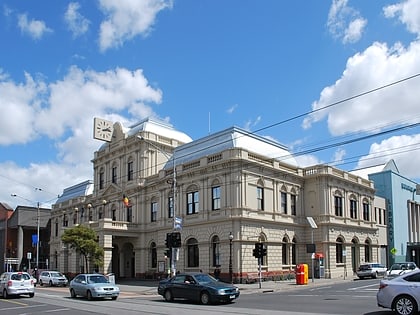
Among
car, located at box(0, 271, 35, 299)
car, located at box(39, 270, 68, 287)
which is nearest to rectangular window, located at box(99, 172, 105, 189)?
car, located at box(39, 270, 68, 287)

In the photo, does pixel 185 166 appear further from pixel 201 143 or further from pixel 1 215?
pixel 1 215

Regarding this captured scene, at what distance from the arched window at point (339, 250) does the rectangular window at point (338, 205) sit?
2450 millimetres

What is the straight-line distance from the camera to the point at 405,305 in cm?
1561

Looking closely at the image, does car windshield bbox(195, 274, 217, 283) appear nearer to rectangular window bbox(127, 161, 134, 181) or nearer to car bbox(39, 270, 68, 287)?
car bbox(39, 270, 68, 287)

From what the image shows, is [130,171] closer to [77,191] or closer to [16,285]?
[77,191]

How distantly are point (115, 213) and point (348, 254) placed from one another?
25119 millimetres

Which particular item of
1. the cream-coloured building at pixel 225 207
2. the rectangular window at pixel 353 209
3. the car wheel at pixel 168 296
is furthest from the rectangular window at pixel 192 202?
the car wheel at pixel 168 296

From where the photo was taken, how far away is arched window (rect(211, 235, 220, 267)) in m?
43.5

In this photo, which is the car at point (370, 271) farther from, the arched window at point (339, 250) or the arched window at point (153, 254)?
the arched window at point (153, 254)

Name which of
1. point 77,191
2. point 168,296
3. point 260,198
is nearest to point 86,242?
point 260,198

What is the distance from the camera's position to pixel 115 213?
186 feet

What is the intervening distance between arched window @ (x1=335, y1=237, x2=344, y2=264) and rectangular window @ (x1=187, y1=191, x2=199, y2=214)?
1436 centimetres

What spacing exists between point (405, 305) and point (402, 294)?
329mm

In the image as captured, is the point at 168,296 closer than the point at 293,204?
Yes
